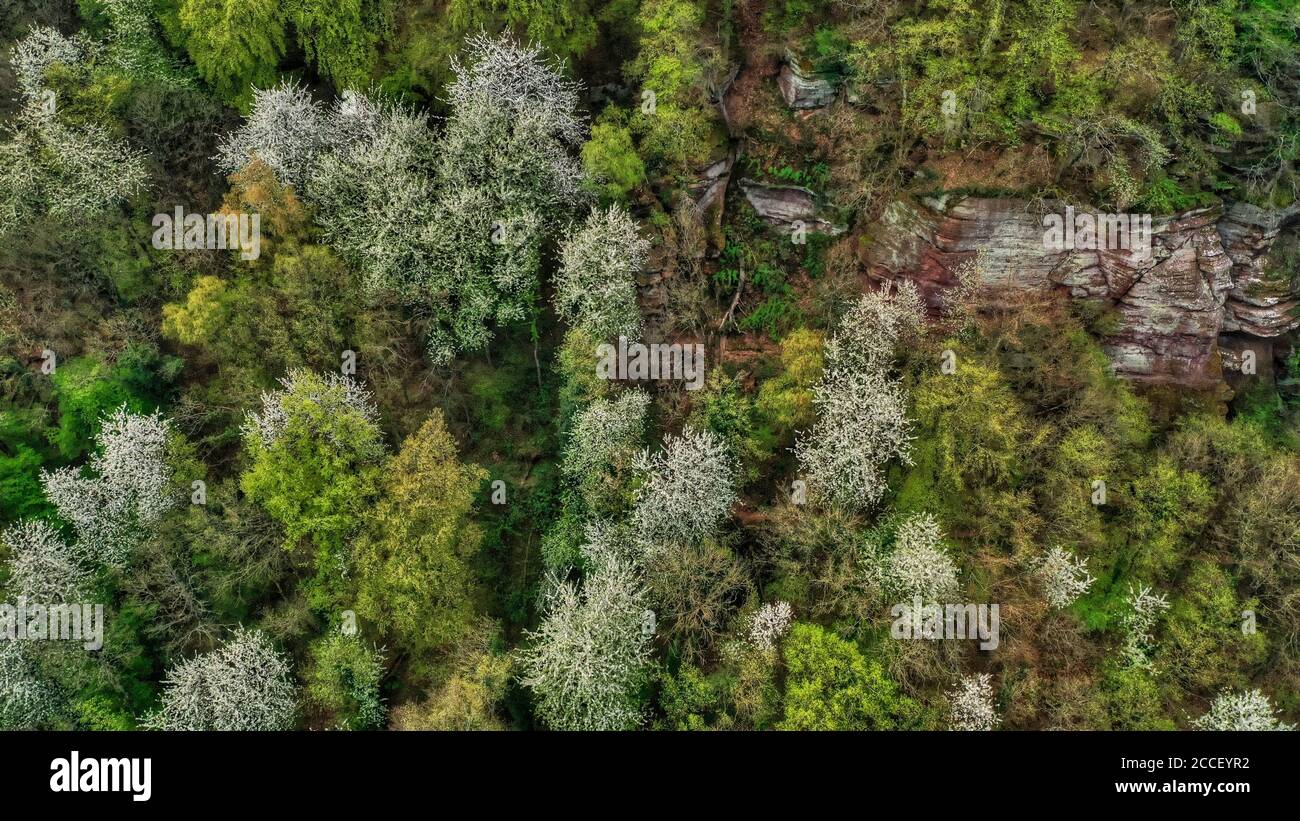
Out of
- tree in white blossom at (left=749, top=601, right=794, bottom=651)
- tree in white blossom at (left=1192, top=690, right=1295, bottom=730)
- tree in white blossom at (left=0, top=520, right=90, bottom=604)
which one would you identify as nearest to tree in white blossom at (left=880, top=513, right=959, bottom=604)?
tree in white blossom at (left=749, top=601, right=794, bottom=651)

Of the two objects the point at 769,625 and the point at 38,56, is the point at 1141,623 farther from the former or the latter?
the point at 38,56

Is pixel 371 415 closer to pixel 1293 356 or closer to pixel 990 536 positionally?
pixel 990 536

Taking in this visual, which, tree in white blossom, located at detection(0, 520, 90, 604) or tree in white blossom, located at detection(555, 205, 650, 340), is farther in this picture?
tree in white blossom, located at detection(555, 205, 650, 340)

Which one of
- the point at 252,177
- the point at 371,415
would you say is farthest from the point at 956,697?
the point at 252,177

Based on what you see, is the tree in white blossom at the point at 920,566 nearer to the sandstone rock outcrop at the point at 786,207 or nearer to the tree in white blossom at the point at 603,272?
the sandstone rock outcrop at the point at 786,207

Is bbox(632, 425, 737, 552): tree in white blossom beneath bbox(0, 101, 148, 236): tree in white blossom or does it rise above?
beneath

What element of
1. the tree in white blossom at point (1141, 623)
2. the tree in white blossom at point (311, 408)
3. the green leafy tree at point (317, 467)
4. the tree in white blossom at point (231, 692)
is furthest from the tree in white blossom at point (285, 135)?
the tree in white blossom at point (1141, 623)

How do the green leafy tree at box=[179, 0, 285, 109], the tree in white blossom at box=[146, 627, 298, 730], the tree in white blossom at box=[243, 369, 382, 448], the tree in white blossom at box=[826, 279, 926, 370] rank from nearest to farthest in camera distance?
the tree in white blossom at box=[826, 279, 926, 370] → the tree in white blossom at box=[243, 369, 382, 448] → the tree in white blossom at box=[146, 627, 298, 730] → the green leafy tree at box=[179, 0, 285, 109]

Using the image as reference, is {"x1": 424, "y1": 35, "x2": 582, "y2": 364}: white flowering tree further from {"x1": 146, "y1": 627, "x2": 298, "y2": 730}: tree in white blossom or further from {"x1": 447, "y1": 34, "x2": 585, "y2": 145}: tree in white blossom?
{"x1": 146, "y1": 627, "x2": 298, "y2": 730}: tree in white blossom
